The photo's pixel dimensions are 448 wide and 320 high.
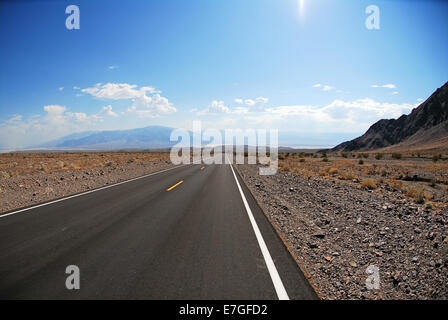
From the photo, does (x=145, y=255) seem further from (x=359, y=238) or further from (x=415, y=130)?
(x=415, y=130)

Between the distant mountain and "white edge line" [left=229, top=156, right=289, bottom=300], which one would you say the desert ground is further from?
the distant mountain

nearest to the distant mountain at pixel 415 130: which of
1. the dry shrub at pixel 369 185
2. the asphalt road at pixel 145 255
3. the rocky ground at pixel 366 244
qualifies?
the dry shrub at pixel 369 185

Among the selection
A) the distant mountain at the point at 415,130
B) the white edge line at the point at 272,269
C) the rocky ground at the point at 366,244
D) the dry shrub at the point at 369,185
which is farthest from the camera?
the distant mountain at the point at 415,130

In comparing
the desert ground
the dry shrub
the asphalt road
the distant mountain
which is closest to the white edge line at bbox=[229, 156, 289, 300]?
the asphalt road

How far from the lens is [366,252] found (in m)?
4.55

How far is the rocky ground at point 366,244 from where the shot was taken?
3393 millimetres

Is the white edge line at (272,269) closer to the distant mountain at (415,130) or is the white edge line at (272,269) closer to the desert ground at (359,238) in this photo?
the desert ground at (359,238)

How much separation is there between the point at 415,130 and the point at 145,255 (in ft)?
328

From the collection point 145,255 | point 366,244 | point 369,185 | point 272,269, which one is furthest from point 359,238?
point 369,185

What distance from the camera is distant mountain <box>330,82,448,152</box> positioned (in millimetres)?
63625

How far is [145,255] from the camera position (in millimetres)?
3926

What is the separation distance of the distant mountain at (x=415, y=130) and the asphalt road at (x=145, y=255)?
7128 centimetres
